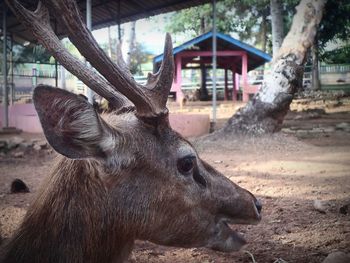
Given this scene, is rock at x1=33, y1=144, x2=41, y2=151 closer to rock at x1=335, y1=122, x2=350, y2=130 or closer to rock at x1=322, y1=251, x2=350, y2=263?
rock at x1=335, y1=122, x2=350, y2=130

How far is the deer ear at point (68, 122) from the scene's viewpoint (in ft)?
6.10

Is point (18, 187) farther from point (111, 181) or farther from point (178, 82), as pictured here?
point (178, 82)

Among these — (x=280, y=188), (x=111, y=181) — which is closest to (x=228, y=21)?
(x=280, y=188)

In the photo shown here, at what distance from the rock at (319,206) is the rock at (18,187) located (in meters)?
3.48

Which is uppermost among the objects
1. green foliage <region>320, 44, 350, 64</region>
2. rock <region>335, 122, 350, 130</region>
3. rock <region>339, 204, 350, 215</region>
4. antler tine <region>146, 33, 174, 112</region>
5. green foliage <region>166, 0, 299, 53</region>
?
green foliage <region>166, 0, 299, 53</region>

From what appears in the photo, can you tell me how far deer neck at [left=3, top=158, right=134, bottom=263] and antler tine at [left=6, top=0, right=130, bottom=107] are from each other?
0.55 metres

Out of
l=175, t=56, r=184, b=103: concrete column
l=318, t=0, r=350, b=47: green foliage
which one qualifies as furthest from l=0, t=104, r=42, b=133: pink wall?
l=175, t=56, r=184, b=103: concrete column

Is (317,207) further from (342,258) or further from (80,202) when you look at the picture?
(80,202)

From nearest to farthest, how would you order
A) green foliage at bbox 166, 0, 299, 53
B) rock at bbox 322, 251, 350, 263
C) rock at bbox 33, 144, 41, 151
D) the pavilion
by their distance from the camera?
rock at bbox 322, 251, 350, 263 → rock at bbox 33, 144, 41, 151 → the pavilion → green foliage at bbox 166, 0, 299, 53

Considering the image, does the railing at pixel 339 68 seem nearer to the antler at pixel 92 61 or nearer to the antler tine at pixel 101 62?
the antler at pixel 92 61

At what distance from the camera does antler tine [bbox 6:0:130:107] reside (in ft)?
7.79

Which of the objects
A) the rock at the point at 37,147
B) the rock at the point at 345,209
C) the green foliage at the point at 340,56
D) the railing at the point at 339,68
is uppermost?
the green foliage at the point at 340,56

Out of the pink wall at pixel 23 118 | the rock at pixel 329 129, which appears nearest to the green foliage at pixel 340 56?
the rock at pixel 329 129

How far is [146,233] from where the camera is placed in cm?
239
